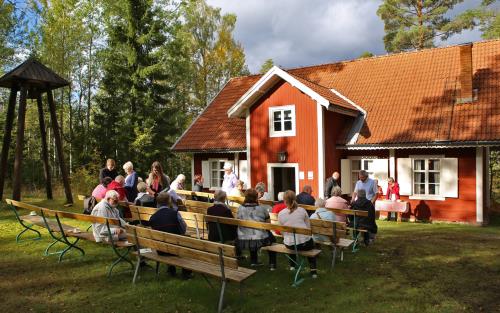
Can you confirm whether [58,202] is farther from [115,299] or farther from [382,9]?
[382,9]

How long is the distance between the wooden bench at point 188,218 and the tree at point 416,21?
24103 millimetres

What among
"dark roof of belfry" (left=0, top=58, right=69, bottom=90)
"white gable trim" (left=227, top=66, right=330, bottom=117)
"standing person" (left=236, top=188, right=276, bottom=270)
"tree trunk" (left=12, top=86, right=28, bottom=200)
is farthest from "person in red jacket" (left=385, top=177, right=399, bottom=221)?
"tree trunk" (left=12, top=86, right=28, bottom=200)

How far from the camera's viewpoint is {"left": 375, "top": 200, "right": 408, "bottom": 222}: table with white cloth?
1293 cm

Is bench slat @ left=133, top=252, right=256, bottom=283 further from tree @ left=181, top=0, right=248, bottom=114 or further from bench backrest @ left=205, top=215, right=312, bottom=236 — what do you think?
tree @ left=181, top=0, right=248, bottom=114

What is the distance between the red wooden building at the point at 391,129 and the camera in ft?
41.8

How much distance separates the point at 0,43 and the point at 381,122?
23.4 m

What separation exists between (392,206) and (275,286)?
8560 millimetres

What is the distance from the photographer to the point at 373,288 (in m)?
5.71

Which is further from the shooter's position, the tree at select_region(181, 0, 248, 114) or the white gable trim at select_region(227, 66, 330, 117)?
the tree at select_region(181, 0, 248, 114)

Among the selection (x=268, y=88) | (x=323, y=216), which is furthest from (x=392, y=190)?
(x=323, y=216)

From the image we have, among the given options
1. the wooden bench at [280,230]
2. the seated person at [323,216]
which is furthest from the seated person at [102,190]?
the seated person at [323,216]

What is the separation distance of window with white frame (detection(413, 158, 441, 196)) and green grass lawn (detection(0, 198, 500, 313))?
5327mm

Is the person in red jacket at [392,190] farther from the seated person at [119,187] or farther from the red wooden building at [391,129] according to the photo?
the seated person at [119,187]

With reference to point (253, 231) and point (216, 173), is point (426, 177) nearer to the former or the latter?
point (216, 173)
